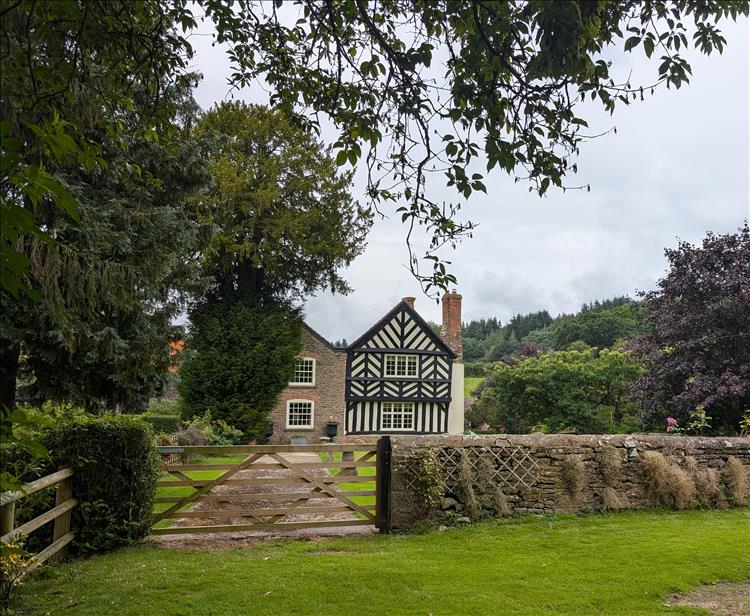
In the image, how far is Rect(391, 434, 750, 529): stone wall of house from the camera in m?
7.67

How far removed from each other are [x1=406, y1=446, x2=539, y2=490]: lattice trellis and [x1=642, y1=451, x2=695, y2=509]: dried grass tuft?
6.50ft

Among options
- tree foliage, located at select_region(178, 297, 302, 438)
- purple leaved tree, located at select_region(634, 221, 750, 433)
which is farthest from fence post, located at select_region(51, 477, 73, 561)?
tree foliage, located at select_region(178, 297, 302, 438)

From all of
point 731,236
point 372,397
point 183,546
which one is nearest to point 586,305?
point 372,397

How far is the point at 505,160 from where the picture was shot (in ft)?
10.5

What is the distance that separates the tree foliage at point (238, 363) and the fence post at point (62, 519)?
1512 centimetres

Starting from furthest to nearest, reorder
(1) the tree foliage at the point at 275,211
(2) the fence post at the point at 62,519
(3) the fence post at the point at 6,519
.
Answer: (1) the tree foliage at the point at 275,211
(2) the fence post at the point at 62,519
(3) the fence post at the point at 6,519

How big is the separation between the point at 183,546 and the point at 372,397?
18.5 meters

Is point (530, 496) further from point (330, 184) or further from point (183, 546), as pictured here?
point (330, 184)

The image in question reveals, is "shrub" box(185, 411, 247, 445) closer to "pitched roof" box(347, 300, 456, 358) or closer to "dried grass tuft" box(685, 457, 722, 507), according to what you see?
"pitched roof" box(347, 300, 456, 358)

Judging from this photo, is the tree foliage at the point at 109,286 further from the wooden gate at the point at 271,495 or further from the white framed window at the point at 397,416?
the white framed window at the point at 397,416

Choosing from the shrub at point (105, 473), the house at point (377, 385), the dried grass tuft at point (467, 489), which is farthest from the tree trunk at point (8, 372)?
the house at point (377, 385)

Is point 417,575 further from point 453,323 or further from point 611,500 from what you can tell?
point 453,323

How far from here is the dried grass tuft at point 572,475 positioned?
27.6 feet

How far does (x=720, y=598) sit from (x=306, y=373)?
20878 mm
